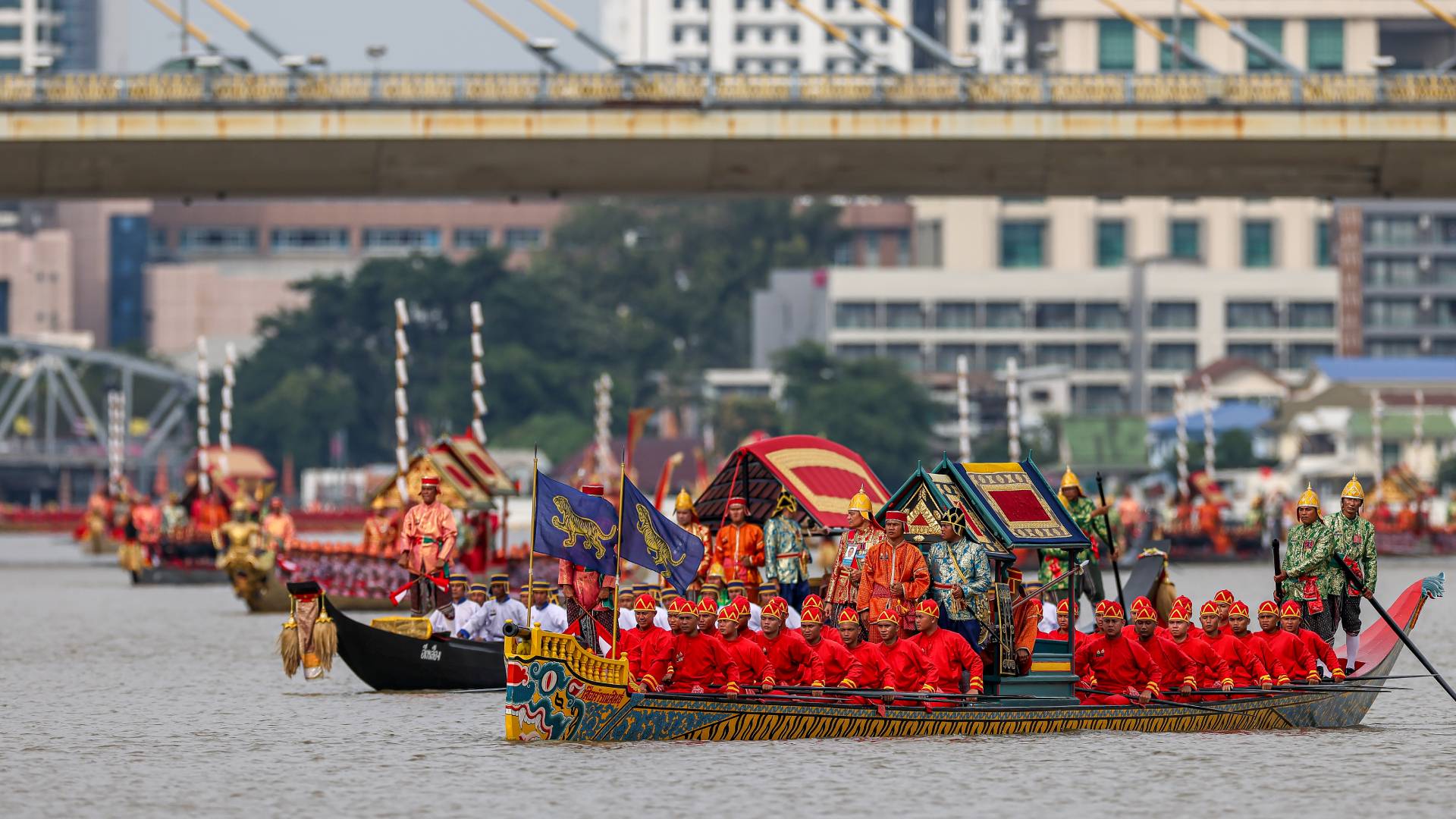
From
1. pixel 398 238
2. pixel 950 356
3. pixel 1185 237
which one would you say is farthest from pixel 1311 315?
pixel 398 238

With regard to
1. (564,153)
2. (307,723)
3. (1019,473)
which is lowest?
(307,723)

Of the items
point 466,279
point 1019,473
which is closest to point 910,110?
point 1019,473

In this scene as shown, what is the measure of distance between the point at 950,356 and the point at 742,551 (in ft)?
327

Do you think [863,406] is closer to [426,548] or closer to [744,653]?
[426,548]

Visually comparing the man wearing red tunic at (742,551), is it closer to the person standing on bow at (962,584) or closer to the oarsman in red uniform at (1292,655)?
the person standing on bow at (962,584)

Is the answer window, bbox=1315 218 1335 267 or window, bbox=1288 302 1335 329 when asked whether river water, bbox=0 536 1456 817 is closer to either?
window, bbox=1288 302 1335 329

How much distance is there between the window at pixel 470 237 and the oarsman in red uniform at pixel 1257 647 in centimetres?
14033

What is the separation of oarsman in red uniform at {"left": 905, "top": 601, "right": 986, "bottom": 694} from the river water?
0.42 meters

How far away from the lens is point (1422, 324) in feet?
395

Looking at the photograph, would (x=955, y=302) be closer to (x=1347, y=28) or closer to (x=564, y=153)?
(x=1347, y=28)

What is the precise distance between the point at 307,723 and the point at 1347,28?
110815mm

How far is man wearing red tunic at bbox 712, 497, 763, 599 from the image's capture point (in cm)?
2381

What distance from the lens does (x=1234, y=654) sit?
63.5ft

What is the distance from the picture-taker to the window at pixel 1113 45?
124875 millimetres
